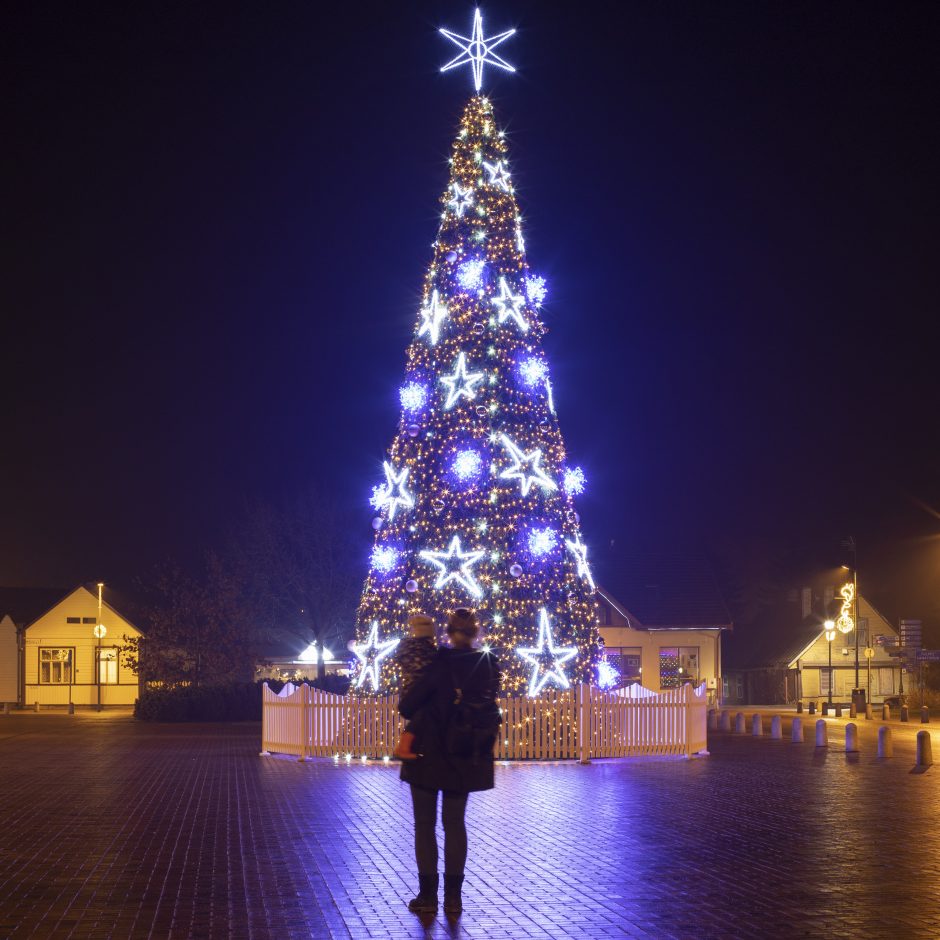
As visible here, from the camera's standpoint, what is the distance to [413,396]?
22.7 metres

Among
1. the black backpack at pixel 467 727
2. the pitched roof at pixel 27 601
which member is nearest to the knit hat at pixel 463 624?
the black backpack at pixel 467 727

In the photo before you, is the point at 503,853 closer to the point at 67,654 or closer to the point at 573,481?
the point at 573,481

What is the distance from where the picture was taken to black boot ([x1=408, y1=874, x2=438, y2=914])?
8516 mm

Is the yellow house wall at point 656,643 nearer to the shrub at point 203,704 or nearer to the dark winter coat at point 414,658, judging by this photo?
the shrub at point 203,704

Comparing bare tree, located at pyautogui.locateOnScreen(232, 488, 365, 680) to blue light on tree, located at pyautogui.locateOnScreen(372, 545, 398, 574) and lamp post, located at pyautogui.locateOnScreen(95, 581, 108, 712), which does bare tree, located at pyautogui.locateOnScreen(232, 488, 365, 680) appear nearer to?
lamp post, located at pyautogui.locateOnScreen(95, 581, 108, 712)

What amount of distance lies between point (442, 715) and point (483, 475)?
1354 centimetres

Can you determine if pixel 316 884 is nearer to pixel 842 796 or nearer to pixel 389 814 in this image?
pixel 389 814

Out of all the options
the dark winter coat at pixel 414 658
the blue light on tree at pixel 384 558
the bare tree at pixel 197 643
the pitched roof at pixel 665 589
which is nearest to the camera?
the dark winter coat at pixel 414 658

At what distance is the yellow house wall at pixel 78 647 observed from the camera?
194 feet

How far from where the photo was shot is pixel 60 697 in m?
59.5

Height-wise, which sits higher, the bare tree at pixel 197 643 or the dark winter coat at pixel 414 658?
the dark winter coat at pixel 414 658

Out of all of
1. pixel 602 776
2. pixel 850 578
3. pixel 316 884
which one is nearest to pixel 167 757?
pixel 602 776

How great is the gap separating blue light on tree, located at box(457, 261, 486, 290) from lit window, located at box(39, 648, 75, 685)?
4228 cm

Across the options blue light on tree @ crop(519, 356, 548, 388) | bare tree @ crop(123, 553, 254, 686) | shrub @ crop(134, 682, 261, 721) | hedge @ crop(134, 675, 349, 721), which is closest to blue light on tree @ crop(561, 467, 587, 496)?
blue light on tree @ crop(519, 356, 548, 388)
